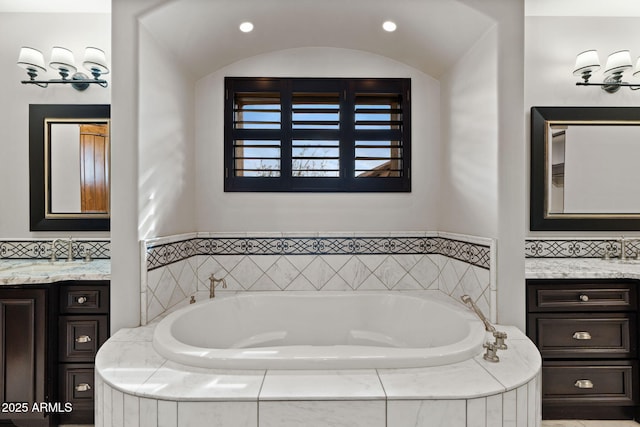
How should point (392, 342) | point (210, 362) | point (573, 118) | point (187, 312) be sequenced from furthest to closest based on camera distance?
point (573, 118) → point (392, 342) → point (187, 312) → point (210, 362)

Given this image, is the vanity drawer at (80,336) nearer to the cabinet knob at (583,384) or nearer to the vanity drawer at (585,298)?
the vanity drawer at (585,298)

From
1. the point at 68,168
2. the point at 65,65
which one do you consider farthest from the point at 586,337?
the point at 65,65

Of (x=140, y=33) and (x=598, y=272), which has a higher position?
(x=140, y=33)

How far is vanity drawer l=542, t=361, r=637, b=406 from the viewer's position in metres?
2.00

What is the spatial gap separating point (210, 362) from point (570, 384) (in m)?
2.00

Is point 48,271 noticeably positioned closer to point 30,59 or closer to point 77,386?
point 77,386

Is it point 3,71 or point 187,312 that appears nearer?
point 187,312

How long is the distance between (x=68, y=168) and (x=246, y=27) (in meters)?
1.61

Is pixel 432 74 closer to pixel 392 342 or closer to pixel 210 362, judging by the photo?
pixel 392 342

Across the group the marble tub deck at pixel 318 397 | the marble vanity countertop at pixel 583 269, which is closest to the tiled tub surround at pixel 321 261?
the marble vanity countertop at pixel 583 269

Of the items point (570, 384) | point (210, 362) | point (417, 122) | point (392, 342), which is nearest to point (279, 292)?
point (392, 342)

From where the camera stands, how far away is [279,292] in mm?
2396

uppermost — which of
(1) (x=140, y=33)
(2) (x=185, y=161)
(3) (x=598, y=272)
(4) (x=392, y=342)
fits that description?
(1) (x=140, y=33)

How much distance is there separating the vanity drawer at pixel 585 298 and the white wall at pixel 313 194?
2.71ft
